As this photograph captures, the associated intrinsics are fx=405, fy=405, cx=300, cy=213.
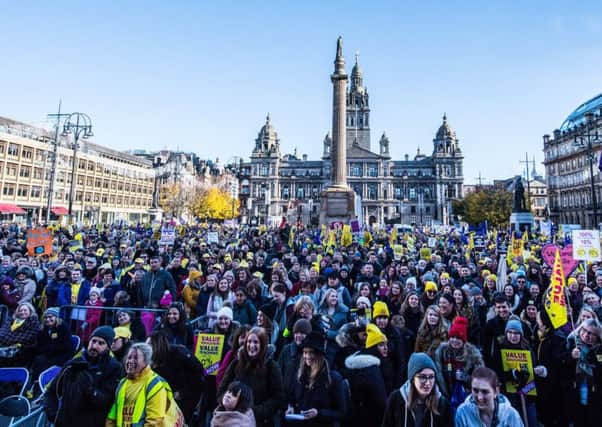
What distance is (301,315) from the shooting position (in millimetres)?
5688

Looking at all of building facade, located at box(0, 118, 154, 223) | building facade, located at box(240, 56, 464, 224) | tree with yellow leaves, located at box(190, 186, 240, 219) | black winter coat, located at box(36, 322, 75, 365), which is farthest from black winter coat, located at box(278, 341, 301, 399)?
building facade, located at box(240, 56, 464, 224)

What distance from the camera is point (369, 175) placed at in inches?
4355

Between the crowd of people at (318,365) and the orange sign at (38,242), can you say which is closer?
the crowd of people at (318,365)

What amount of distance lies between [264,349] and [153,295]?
16.3ft

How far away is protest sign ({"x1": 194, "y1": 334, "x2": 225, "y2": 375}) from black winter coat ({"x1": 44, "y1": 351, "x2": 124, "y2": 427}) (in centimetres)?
142

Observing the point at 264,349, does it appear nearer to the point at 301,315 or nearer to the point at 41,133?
the point at 301,315

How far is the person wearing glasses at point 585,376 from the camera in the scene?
4262 millimetres

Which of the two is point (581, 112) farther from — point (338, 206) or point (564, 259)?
point (564, 259)

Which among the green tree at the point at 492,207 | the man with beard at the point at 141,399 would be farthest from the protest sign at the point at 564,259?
the green tree at the point at 492,207

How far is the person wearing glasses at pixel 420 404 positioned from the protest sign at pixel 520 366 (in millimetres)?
1790

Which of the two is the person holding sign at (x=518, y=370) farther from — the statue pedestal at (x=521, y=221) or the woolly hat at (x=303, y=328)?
the statue pedestal at (x=521, y=221)

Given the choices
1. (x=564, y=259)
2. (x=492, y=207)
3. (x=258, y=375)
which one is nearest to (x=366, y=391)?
(x=258, y=375)

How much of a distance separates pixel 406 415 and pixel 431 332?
2217 millimetres

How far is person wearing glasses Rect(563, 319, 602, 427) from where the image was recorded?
14.0ft
